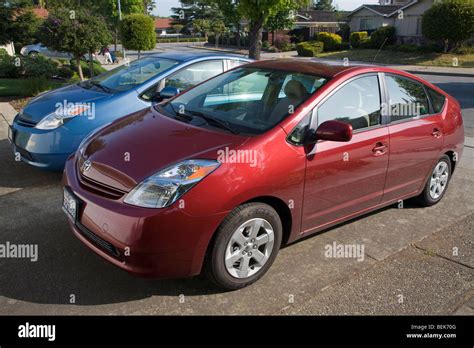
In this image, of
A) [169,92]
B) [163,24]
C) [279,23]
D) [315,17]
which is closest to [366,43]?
[279,23]

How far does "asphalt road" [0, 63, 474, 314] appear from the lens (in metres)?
3.01

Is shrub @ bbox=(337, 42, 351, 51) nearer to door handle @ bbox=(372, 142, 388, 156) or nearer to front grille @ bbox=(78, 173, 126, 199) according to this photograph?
door handle @ bbox=(372, 142, 388, 156)

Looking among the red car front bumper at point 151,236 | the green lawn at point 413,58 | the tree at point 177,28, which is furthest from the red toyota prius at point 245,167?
the tree at point 177,28

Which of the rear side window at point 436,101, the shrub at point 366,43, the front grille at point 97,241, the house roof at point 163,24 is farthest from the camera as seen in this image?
the house roof at point 163,24

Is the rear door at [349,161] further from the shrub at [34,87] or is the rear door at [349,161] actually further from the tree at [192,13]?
the tree at [192,13]

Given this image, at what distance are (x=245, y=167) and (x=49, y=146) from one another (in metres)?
2.87

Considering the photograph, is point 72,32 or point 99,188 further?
point 72,32

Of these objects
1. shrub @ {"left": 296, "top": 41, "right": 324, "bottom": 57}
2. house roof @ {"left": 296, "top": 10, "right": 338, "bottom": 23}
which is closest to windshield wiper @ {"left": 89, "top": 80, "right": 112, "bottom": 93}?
shrub @ {"left": 296, "top": 41, "right": 324, "bottom": 57}

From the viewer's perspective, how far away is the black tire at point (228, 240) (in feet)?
9.58

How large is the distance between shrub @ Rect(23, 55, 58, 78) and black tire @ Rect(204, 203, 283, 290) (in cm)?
1151

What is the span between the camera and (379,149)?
12.7ft

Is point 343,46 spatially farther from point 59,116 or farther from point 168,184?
point 168,184

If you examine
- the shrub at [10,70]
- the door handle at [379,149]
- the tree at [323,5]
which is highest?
the tree at [323,5]

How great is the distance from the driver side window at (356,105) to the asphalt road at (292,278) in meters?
1.13
